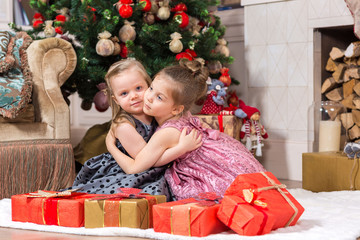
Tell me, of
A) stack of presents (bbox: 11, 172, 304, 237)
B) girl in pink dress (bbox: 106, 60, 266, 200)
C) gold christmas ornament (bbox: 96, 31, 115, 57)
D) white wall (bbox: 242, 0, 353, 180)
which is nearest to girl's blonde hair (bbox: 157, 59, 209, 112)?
girl in pink dress (bbox: 106, 60, 266, 200)

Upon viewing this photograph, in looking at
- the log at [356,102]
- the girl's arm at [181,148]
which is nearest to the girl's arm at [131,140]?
the girl's arm at [181,148]

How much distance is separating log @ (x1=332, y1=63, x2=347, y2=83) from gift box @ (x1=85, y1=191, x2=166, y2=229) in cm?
178

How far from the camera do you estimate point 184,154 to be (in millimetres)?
2137

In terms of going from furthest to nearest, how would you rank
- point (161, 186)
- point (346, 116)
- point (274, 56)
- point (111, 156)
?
point (274, 56), point (346, 116), point (111, 156), point (161, 186)

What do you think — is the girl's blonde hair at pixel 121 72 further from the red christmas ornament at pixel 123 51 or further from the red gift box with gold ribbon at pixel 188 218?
the red christmas ornament at pixel 123 51

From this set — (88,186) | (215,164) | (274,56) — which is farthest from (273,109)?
(88,186)

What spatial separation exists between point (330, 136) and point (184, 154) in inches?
44.7

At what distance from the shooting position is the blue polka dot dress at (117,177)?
2.08 meters

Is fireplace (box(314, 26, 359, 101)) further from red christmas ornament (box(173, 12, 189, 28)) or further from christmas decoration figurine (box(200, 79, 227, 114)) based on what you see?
red christmas ornament (box(173, 12, 189, 28))

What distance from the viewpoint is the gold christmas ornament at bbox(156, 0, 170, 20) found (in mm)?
3131

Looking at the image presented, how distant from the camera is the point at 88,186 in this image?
2.17m

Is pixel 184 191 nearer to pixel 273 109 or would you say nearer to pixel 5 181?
pixel 5 181

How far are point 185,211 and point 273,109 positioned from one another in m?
1.86

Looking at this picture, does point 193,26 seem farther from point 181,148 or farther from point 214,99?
point 181,148
